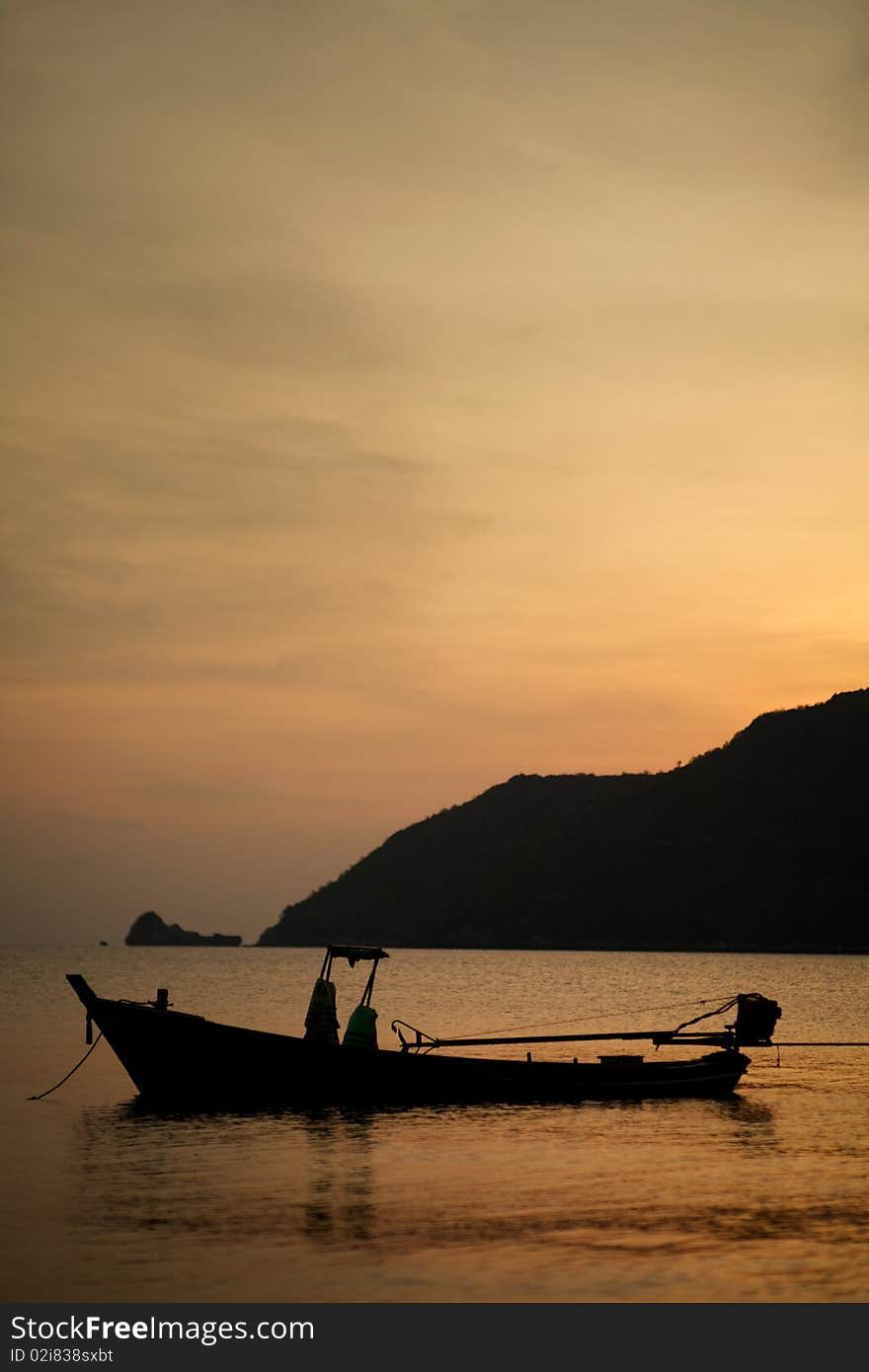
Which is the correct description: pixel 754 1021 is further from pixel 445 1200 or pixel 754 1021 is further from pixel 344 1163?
pixel 445 1200

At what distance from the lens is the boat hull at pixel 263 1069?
109 ft

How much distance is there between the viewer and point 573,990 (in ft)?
415

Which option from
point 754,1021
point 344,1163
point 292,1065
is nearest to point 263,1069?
point 292,1065

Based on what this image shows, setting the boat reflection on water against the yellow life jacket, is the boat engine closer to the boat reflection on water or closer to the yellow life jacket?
the boat reflection on water

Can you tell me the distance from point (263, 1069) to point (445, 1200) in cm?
1030

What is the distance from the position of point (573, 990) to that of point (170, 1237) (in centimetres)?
10911

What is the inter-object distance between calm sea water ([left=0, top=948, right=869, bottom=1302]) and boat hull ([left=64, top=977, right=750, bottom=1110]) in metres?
0.66

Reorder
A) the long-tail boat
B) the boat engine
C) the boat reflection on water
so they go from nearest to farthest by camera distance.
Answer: the boat reflection on water < the long-tail boat < the boat engine

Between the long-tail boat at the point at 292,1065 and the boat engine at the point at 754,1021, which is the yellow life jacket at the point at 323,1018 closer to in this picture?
the long-tail boat at the point at 292,1065

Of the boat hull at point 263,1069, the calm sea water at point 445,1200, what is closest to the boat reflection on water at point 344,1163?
the calm sea water at point 445,1200

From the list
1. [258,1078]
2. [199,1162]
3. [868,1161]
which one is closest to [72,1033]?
[258,1078]

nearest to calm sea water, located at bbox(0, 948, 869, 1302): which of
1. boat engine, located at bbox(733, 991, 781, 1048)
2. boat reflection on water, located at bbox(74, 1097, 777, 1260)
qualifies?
boat reflection on water, located at bbox(74, 1097, 777, 1260)

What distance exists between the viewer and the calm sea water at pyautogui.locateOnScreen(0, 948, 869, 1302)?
59.6 ft
